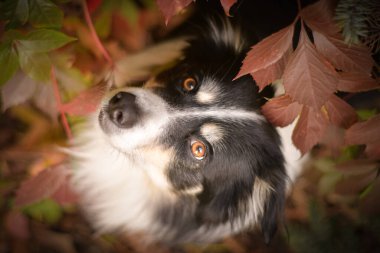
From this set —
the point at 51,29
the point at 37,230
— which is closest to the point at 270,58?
the point at 51,29

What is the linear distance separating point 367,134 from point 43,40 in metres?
1.17

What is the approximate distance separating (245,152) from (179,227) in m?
0.76

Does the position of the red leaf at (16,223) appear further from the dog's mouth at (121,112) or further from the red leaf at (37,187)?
the dog's mouth at (121,112)

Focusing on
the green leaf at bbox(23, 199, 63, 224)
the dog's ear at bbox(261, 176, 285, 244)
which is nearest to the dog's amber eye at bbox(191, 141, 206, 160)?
the dog's ear at bbox(261, 176, 285, 244)

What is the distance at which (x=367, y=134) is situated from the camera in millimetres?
1202

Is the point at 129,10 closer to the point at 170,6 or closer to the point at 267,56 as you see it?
the point at 170,6

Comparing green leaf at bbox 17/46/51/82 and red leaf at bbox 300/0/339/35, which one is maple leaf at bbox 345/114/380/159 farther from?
green leaf at bbox 17/46/51/82

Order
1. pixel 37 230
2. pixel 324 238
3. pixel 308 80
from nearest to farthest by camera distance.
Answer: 1. pixel 308 80
2. pixel 324 238
3. pixel 37 230

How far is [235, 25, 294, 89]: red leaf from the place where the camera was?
3.44ft

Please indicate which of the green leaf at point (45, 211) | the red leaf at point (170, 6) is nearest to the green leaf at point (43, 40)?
the red leaf at point (170, 6)

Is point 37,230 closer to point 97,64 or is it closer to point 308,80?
point 97,64

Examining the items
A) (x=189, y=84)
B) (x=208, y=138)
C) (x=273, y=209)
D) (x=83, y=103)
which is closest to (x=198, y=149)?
(x=208, y=138)

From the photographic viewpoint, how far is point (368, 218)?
6.35ft

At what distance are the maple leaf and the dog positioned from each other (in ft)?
1.44
